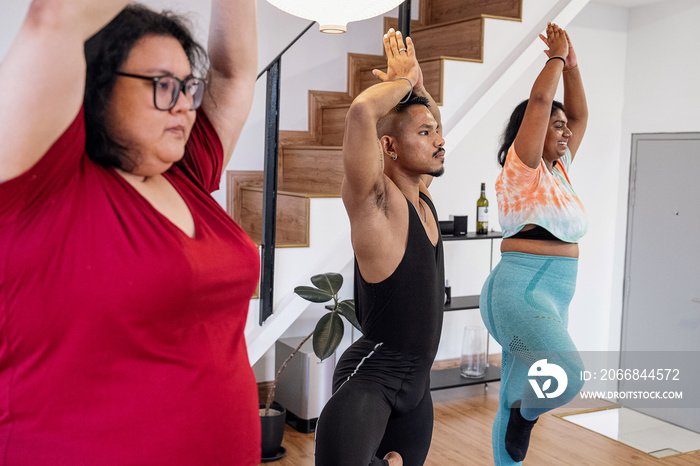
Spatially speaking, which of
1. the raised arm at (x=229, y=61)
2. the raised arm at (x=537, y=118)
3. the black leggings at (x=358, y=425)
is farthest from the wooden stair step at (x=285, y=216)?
the raised arm at (x=229, y=61)

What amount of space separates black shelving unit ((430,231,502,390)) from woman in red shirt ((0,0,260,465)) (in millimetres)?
3172

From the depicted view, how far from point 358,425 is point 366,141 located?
29.0 inches

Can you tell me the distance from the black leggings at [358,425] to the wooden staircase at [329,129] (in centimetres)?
132

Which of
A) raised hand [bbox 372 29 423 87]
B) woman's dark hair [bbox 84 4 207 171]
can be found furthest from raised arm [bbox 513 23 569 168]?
woman's dark hair [bbox 84 4 207 171]

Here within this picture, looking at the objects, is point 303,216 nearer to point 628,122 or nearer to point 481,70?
point 481,70

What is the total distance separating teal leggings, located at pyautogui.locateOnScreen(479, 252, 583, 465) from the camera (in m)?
2.38

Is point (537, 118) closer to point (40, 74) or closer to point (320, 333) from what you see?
point (320, 333)

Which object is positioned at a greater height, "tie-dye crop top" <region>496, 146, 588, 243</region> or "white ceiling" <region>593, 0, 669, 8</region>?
"white ceiling" <region>593, 0, 669, 8</region>

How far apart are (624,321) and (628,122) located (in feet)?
5.07

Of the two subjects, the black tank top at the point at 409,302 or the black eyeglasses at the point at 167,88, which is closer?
the black eyeglasses at the point at 167,88

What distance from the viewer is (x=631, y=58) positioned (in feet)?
17.2

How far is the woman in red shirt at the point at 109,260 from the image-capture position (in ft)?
2.29

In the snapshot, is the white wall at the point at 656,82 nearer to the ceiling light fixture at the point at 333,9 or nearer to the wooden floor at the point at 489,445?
the wooden floor at the point at 489,445

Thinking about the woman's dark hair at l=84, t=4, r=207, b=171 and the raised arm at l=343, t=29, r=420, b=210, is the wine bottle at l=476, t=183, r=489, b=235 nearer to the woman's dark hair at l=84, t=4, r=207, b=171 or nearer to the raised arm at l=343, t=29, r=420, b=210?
the raised arm at l=343, t=29, r=420, b=210
